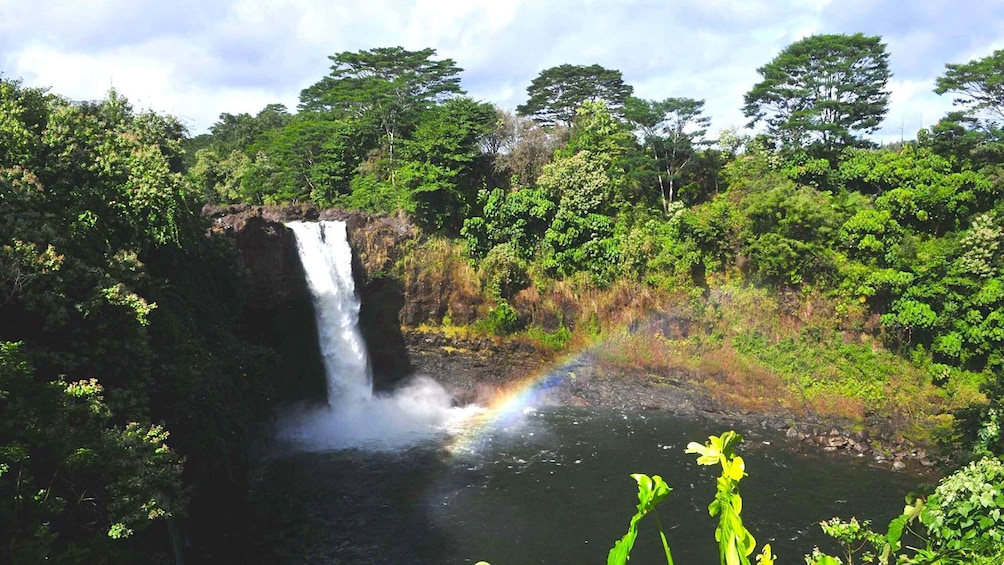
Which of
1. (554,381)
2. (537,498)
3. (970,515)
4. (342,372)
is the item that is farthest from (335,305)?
(970,515)

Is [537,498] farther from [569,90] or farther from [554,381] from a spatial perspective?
[569,90]

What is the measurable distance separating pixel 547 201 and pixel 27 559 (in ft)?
87.4

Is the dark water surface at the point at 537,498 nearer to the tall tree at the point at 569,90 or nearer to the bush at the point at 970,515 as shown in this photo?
the bush at the point at 970,515

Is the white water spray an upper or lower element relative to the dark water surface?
upper

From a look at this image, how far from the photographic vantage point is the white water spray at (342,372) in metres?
26.1

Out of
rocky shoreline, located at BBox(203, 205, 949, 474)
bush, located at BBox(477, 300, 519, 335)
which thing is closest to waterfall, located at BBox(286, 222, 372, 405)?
rocky shoreline, located at BBox(203, 205, 949, 474)

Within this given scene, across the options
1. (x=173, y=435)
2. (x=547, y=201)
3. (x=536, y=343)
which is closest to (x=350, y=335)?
(x=536, y=343)

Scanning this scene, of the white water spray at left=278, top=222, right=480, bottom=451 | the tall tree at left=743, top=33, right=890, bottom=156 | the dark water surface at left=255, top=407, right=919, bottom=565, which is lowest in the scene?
the dark water surface at left=255, top=407, right=919, bottom=565

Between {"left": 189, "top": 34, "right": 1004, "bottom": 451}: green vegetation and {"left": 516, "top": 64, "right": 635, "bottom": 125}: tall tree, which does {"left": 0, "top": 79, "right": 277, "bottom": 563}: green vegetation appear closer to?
{"left": 189, "top": 34, "right": 1004, "bottom": 451}: green vegetation

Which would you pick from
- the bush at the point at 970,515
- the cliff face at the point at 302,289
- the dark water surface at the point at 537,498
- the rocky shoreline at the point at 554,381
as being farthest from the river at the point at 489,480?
the bush at the point at 970,515

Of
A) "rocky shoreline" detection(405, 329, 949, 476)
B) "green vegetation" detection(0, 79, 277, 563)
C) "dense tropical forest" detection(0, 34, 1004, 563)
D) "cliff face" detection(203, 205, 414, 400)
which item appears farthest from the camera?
"rocky shoreline" detection(405, 329, 949, 476)

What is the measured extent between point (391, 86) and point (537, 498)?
1051 inches

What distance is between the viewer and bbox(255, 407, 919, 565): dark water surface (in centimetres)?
1608

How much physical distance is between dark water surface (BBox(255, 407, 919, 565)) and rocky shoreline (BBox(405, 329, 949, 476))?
1.98 m
